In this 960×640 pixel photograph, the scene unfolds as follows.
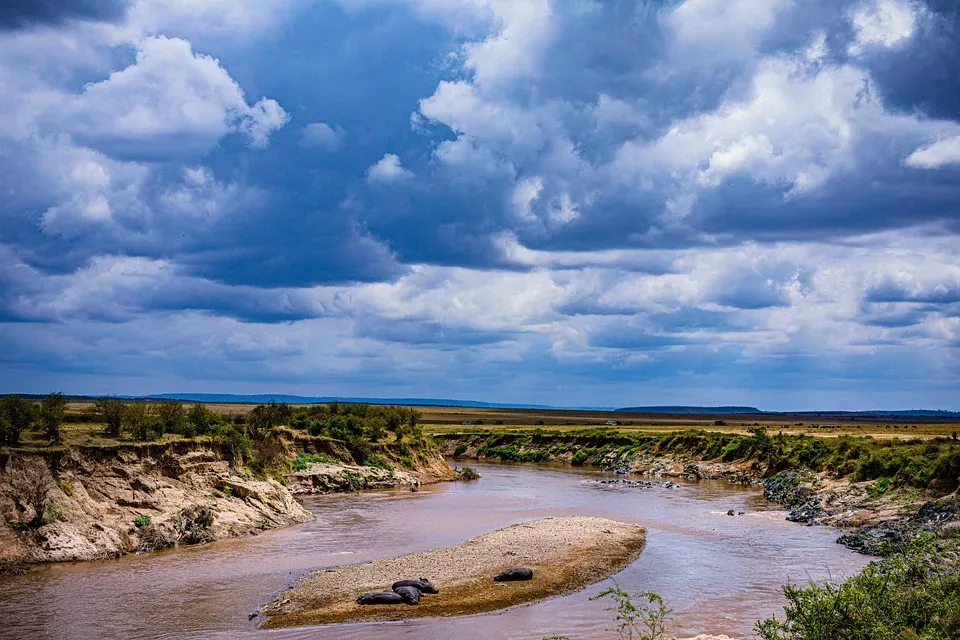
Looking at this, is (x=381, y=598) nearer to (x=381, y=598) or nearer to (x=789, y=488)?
(x=381, y=598)

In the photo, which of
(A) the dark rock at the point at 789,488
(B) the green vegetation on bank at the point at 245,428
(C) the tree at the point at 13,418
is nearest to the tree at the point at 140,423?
(B) the green vegetation on bank at the point at 245,428

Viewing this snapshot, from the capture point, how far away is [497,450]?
334ft

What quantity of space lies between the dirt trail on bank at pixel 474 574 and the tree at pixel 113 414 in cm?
1569

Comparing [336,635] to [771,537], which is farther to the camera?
[771,537]

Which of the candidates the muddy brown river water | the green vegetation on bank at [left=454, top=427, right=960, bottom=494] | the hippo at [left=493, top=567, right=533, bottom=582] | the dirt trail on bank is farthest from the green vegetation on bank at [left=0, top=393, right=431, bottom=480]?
the green vegetation on bank at [left=454, top=427, right=960, bottom=494]

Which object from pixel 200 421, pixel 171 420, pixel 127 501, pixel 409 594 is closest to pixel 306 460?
pixel 200 421

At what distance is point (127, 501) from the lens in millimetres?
34688

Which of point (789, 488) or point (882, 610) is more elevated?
point (882, 610)

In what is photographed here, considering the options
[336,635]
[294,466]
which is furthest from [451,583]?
[294,466]

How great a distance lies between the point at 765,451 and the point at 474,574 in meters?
50.2

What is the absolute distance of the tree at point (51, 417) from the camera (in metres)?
34.8

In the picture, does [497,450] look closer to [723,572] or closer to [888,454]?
[888,454]

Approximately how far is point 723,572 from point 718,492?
31565 mm

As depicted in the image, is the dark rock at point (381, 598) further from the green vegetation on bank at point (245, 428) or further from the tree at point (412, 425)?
the tree at point (412, 425)
